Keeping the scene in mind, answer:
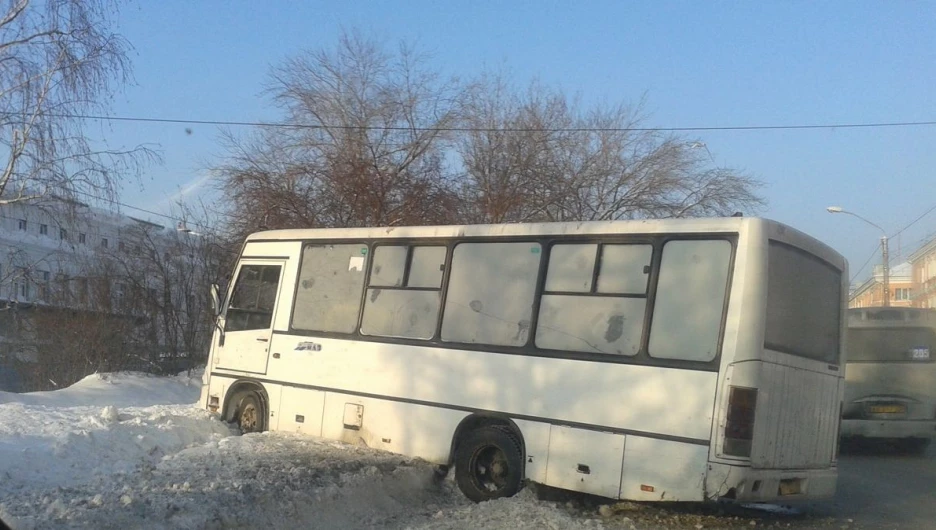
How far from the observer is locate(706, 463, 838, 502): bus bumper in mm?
7180

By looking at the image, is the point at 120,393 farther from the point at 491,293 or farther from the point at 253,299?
the point at 491,293

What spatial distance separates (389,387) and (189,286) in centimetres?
2096

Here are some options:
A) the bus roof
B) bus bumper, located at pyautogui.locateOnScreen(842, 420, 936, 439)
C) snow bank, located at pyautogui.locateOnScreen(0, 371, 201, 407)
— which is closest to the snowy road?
the bus roof

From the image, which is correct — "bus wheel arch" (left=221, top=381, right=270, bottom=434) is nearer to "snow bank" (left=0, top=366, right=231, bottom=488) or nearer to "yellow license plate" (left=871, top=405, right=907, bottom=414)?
"snow bank" (left=0, top=366, right=231, bottom=488)

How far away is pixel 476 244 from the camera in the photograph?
31.1 feet

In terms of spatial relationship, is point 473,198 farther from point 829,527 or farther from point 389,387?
point 829,527

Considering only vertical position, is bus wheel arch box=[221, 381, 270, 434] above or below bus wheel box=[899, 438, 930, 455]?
below

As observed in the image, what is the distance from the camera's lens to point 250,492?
7.47 m

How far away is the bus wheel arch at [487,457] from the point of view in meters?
8.66

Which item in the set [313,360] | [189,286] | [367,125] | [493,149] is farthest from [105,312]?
[313,360]

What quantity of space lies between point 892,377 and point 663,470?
10361 millimetres

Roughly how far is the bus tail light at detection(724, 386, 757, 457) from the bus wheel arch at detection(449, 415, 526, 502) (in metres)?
2.22

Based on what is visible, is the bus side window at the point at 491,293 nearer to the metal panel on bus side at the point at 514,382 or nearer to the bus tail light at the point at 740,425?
the metal panel on bus side at the point at 514,382

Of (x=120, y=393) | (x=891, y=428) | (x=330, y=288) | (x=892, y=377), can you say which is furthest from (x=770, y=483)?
(x=120, y=393)
